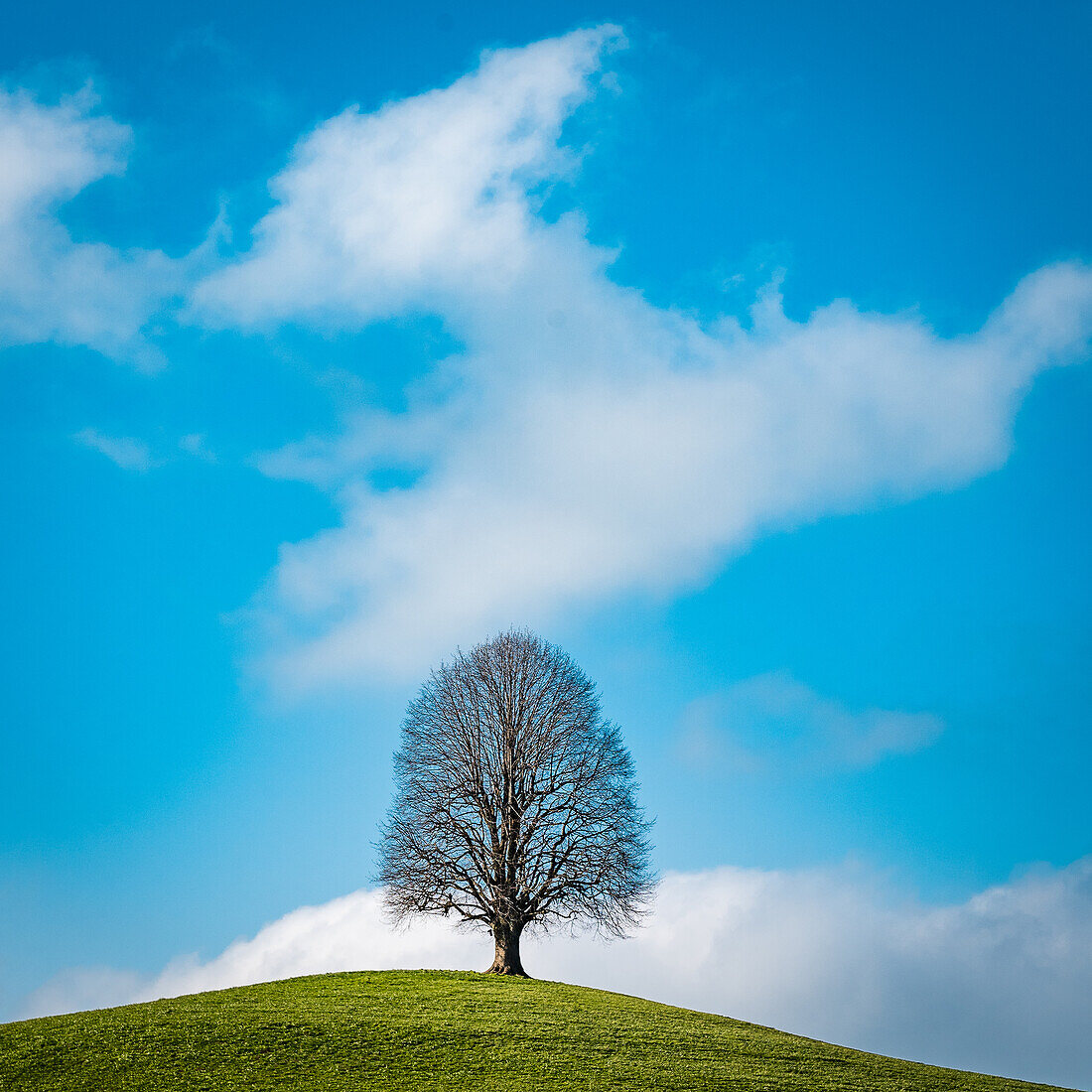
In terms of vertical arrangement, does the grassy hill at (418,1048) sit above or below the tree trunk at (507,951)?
below

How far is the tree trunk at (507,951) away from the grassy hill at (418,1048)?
19.8 ft

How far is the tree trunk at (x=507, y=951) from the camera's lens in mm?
43469

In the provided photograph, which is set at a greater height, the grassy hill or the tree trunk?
the tree trunk

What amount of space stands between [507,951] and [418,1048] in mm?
16197

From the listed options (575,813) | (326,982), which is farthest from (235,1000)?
(575,813)

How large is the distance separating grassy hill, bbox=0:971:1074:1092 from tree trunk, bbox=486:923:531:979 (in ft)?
19.8

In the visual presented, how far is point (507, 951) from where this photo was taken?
4362 centimetres

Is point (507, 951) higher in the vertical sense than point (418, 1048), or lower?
higher

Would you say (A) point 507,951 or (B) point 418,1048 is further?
(A) point 507,951

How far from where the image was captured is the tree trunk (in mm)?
43469

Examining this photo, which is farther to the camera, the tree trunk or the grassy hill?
the tree trunk

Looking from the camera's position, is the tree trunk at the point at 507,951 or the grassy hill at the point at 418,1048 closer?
the grassy hill at the point at 418,1048

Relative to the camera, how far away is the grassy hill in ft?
81.6

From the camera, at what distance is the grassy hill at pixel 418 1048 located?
81.6ft
